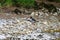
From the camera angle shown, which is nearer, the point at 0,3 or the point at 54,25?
the point at 54,25

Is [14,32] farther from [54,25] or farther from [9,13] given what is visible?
[9,13]

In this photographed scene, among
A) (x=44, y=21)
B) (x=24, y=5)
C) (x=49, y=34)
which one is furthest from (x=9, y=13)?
(x=49, y=34)

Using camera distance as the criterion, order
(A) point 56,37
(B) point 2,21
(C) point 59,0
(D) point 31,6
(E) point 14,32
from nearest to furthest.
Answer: (A) point 56,37 < (E) point 14,32 < (B) point 2,21 < (D) point 31,6 < (C) point 59,0

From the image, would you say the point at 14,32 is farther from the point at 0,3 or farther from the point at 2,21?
the point at 0,3

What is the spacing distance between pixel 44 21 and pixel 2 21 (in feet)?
5.72

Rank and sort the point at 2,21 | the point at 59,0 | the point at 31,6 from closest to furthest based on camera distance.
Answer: the point at 2,21 < the point at 31,6 < the point at 59,0

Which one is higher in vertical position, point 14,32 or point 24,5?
point 24,5

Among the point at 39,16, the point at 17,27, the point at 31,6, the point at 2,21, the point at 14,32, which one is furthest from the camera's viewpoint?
the point at 31,6

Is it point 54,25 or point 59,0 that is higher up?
point 59,0

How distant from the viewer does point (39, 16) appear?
44.7 ft

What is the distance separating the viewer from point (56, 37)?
9.72 meters

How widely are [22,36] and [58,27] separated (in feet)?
6.93

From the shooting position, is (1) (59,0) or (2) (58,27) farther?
(1) (59,0)

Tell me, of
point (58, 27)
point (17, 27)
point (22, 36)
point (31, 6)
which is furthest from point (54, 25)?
point (31, 6)
